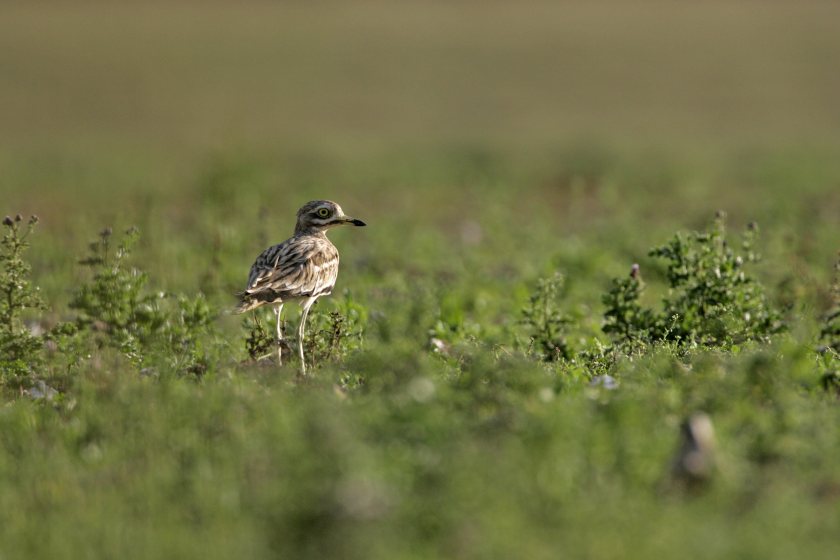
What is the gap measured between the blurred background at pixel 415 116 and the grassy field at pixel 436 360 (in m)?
0.16

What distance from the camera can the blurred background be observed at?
52.0 feet

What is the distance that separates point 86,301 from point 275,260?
1.29 meters

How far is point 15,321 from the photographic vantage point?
7.29 metres

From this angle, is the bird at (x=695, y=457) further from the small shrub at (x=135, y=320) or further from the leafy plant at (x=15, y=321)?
the leafy plant at (x=15, y=321)

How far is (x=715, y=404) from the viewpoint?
592 cm

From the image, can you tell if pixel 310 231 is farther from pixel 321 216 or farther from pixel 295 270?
pixel 295 270

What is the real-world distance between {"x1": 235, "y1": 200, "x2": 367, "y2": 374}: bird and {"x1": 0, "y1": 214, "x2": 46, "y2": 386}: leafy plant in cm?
127

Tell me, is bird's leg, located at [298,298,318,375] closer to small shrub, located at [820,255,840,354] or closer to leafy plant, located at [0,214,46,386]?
leafy plant, located at [0,214,46,386]

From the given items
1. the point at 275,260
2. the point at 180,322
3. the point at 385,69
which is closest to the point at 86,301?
the point at 180,322

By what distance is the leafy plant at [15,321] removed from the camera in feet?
23.4

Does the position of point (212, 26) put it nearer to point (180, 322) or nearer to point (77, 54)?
point (77, 54)

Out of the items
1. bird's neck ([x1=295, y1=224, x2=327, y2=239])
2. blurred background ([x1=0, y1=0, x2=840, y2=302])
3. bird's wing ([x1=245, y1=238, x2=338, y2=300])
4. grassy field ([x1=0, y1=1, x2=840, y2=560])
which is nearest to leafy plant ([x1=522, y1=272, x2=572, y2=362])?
grassy field ([x1=0, y1=1, x2=840, y2=560])

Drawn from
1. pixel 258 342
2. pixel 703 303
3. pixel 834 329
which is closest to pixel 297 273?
pixel 258 342

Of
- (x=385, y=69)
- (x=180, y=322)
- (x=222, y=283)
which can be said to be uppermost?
(x=385, y=69)
